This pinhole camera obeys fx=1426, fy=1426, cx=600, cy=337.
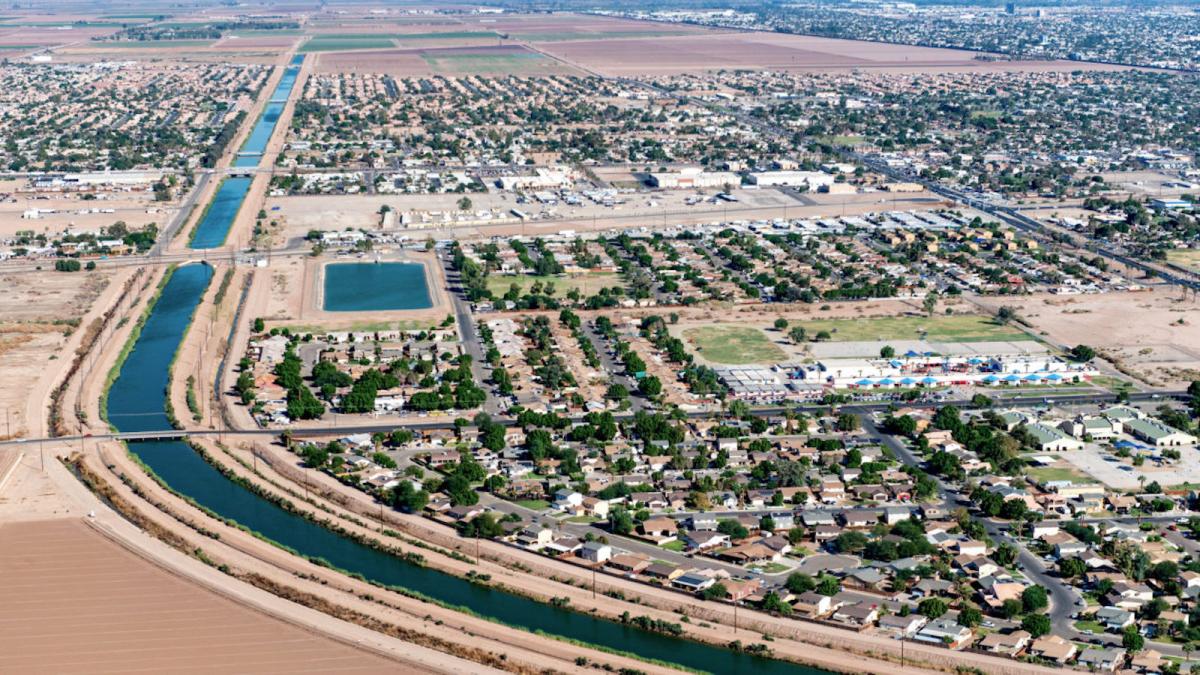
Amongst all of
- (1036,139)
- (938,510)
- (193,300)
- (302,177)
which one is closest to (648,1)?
(1036,139)

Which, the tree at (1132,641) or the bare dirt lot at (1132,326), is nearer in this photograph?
the tree at (1132,641)

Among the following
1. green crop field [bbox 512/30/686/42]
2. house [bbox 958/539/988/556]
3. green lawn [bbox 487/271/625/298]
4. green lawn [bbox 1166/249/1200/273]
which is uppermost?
house [bbox 958/539/988/556]

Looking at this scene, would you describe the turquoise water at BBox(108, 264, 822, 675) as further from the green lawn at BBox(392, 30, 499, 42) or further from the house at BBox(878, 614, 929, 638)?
the green lawn at BBox(392, 30, 499, 42)

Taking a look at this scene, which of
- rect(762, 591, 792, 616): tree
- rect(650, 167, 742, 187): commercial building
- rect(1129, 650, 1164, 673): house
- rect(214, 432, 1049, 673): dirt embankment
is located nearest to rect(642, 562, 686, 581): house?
rect(214, 432, 1049, 673): dirt embankment

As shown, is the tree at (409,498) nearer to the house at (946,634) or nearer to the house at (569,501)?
the house at (569,501)

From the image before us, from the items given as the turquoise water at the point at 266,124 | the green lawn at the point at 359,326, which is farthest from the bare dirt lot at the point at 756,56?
the green lawn at the point at 359,326

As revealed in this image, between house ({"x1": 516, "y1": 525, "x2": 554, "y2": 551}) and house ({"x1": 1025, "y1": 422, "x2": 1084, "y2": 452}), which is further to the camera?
house ({"x1": 1025, "y1": 422, "x2": 1084, "y2": 452})
